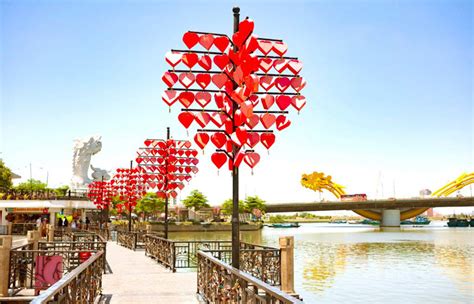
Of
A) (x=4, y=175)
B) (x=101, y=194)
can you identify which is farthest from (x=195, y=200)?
(x=101, y=194)

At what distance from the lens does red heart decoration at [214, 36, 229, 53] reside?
9172 mm

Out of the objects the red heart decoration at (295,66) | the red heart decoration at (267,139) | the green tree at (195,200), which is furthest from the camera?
the green tree at (195,200)

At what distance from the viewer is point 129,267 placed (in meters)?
17.1

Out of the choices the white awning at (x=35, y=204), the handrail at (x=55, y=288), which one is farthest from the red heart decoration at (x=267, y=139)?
the white awning at (x=35, y=204)

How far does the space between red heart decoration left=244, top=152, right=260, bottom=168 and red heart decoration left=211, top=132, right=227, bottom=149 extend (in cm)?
52

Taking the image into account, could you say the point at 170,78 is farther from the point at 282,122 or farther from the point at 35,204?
the point at 35,204

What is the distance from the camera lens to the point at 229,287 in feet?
24.8

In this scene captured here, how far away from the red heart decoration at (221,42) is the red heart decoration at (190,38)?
388mm

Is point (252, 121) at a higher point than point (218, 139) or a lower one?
higher

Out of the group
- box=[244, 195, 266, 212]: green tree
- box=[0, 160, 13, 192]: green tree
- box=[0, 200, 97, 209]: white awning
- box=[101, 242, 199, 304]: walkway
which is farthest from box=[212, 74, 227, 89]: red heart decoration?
box=[244, 195, 266, 212]: green tree

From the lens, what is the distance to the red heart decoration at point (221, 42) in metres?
9.17

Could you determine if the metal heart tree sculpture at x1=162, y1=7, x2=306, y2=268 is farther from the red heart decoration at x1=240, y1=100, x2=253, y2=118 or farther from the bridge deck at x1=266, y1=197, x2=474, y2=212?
the bridge deck at x1=266, y1=197, x2=474, y2=212

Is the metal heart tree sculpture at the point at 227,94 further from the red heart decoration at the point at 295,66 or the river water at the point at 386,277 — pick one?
the river water at the point at 386,277

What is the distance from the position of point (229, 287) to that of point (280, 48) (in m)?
4.83
